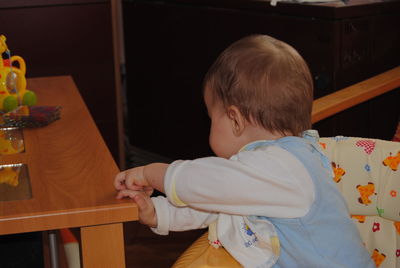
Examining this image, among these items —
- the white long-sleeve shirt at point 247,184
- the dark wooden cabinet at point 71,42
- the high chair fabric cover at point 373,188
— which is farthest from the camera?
the dark wooden cabinet at point 71,42

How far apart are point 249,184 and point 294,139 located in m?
0.13

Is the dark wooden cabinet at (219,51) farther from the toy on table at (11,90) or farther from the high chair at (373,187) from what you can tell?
the toy on table at (11,90)

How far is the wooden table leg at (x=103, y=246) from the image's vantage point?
109 cm

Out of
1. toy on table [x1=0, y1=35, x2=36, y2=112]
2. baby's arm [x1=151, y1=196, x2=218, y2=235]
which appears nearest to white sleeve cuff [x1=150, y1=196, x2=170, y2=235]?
baby's arm [x1=151, y1=196, x2=218, y2=235]

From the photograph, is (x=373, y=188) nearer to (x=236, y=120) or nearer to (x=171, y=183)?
(x=236, y=120)

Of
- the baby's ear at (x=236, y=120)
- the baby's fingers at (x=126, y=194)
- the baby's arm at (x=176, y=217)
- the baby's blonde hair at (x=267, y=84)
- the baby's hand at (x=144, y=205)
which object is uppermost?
the baby's blonde hair at (x=267, y=84)

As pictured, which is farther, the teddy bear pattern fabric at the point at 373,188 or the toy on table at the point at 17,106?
the toy on table at the point at 17,106

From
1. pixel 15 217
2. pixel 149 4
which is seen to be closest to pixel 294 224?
pixel 15 217

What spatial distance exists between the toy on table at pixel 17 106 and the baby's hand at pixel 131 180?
47cm

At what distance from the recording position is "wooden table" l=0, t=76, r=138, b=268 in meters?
1.04

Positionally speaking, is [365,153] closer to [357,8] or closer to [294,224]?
[294,224]

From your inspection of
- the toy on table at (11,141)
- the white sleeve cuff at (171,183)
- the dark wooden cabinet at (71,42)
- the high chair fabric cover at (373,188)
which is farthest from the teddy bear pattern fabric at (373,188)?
the dark wooden cabinet at (71,42)

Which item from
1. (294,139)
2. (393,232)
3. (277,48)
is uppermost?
(277,48)

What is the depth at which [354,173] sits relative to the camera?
1.31 m
